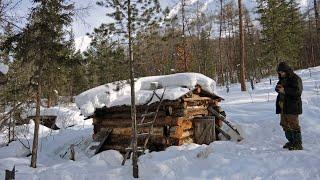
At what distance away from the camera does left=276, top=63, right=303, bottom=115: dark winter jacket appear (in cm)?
921

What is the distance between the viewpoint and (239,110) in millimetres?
15555

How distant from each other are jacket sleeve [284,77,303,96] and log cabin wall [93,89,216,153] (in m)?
3.59

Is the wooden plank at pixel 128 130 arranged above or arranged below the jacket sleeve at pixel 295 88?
below

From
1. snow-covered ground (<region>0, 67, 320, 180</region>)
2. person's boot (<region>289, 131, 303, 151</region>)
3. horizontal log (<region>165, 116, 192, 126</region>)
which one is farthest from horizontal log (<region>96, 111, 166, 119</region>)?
person's boot (<region>289, 131, 303, 151</region>)

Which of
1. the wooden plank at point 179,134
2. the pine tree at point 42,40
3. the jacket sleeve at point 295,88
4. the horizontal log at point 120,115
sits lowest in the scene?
the wooden plank at point 179,134

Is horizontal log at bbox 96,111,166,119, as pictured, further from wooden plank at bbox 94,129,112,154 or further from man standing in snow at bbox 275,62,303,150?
man standing in snow at bbox 275,62,303,150

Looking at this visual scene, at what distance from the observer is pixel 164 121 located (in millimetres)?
12180

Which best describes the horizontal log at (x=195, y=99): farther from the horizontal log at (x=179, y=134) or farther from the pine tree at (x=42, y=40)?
the pine tree at (x=42, y=40)

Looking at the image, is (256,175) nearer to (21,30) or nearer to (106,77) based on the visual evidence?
(106,77)

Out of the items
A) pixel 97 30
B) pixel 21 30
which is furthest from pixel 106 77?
pixel 21 30

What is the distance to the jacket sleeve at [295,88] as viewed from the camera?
9.23 meters

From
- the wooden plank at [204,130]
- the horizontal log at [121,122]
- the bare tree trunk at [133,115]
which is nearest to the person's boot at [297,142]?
the wooden plank at [204,130]

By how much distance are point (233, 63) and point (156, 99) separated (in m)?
45.0

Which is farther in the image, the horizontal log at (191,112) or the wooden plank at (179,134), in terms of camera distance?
the horizontal log at (191,112)
